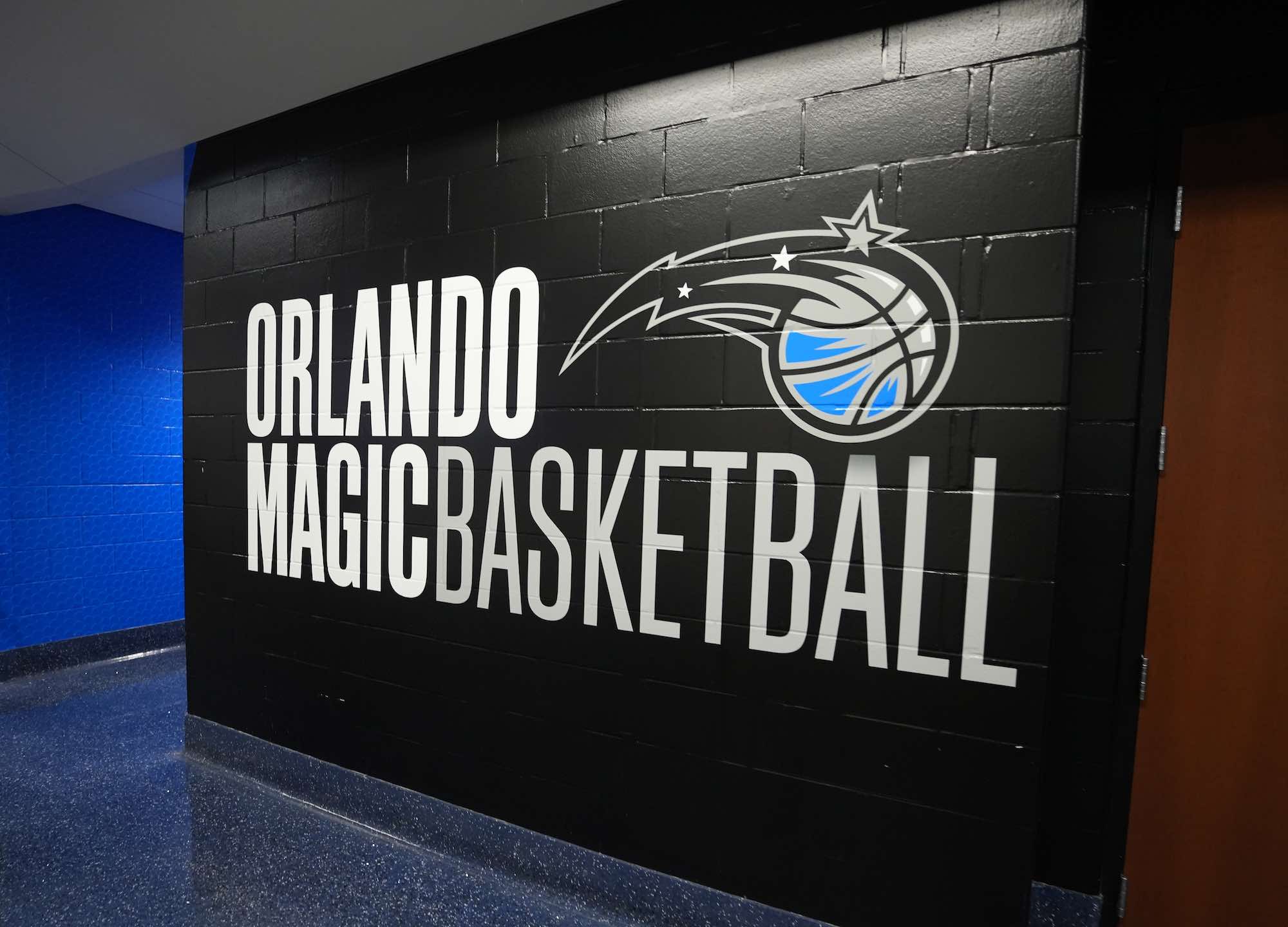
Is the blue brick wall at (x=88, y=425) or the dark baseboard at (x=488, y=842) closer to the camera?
the dark baseboard at (x=488, y=842)

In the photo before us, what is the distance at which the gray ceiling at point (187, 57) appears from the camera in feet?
5.91

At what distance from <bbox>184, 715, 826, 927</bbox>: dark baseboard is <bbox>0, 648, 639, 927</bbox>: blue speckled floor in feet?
0.13

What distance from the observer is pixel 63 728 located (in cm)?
280

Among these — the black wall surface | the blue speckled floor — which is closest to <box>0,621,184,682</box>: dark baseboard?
the blue speckled floor

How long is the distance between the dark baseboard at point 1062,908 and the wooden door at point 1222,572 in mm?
86

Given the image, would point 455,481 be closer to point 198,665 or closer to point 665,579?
point 665,579

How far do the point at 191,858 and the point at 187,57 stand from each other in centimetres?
245

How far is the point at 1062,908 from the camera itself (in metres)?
1.69

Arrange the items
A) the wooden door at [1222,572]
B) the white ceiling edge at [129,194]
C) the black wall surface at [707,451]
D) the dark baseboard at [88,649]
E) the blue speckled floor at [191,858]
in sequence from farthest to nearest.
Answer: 1. the dark baseboard at [88,649]
2. the white ceiling edge at [129,194]
3. the blue speckled floor at [191,858]
4. the wooden door at [1222,572]
5. the black wall surface at [707,451]

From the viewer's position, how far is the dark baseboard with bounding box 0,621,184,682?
11.1 feet

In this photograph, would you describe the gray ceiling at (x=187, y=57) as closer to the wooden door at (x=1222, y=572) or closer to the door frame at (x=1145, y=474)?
the door frame at (x=1145, y=474)

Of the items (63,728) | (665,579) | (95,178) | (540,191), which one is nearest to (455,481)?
(665,579)

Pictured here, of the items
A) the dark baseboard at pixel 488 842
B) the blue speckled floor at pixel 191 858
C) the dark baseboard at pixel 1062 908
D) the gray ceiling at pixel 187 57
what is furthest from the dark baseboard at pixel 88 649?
the dark baseboard at pixel 1062 908

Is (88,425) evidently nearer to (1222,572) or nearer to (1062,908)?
(1062,908)
